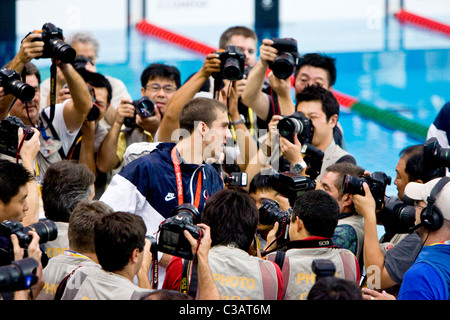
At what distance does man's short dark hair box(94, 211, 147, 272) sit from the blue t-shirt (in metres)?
1.24

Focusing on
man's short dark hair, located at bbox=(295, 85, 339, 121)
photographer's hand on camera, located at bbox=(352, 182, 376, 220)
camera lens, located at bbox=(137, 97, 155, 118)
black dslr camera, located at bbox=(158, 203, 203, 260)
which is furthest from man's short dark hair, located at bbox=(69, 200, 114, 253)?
man's short dark hair, located at bbox=(295, 85, 339, 121)

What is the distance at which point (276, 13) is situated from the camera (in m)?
12.3

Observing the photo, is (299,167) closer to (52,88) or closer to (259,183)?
(259,183)

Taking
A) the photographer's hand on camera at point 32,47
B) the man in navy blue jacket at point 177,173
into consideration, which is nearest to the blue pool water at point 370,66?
the man in navy blue jacket at point 177,173

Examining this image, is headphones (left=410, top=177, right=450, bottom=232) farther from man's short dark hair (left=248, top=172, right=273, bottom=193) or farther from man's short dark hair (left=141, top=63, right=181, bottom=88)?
man's short dark hair (left=141, top=63, right=181, bottom=88)

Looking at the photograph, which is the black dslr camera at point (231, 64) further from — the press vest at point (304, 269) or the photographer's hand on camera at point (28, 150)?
the press vest at point (304, 269)

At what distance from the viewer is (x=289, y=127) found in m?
4.51

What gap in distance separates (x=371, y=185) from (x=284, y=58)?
1.30m

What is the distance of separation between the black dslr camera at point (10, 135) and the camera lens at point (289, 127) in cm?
158

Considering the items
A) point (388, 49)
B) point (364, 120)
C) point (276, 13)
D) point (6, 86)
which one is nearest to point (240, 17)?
point (276, 13)

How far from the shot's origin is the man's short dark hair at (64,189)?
3.74 meters

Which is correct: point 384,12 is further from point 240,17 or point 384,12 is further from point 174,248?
point 174,248

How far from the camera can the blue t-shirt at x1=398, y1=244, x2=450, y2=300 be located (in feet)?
10.2

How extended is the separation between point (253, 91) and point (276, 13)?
7.52 metres
